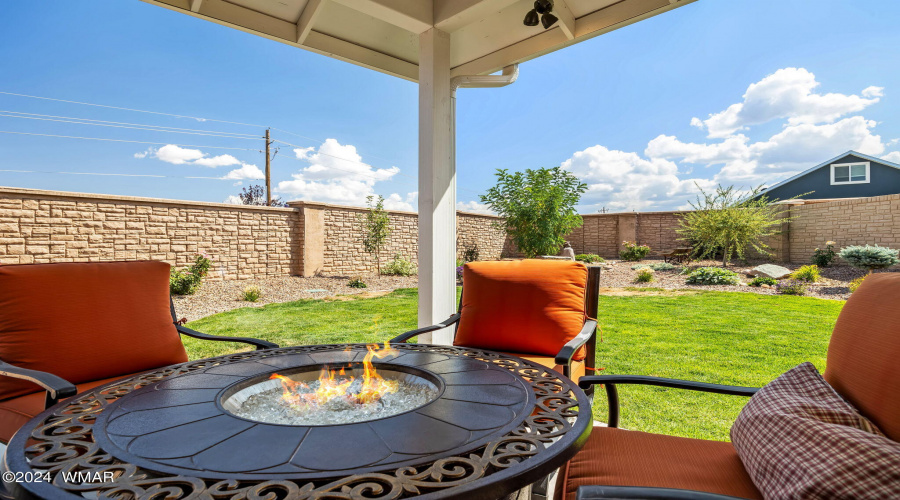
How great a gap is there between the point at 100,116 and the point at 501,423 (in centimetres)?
1256

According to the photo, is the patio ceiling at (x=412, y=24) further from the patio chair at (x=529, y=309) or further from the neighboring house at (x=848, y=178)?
the neighboring house at (x=848, y=178)

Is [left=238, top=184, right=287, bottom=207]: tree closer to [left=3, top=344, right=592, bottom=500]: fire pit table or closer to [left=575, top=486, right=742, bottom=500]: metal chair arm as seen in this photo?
[left=3, top=344, right=592, bottom=500]: fire pit table

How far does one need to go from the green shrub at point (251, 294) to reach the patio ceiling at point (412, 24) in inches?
175

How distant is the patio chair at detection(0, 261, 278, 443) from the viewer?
4.99ft

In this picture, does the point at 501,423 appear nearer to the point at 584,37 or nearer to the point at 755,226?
the point at 584,37

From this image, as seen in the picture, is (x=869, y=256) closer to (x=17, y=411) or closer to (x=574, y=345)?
(x=574, y=345)

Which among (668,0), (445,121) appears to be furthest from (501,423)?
(668,0)

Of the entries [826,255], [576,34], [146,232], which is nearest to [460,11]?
[576,34]

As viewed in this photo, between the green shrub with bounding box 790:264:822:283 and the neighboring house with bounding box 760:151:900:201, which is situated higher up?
the neighboring house with bounding box 760:151:900:201

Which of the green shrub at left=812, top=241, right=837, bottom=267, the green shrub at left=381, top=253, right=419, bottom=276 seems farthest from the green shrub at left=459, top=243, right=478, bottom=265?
the green shrub at left=812, top=241, right=837, bottom=267

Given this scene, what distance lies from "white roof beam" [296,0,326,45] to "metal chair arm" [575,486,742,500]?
246 cm

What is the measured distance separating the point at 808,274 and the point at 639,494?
6.75 meters

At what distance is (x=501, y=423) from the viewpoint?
93cm

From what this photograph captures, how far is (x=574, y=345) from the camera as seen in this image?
1.66 metres
